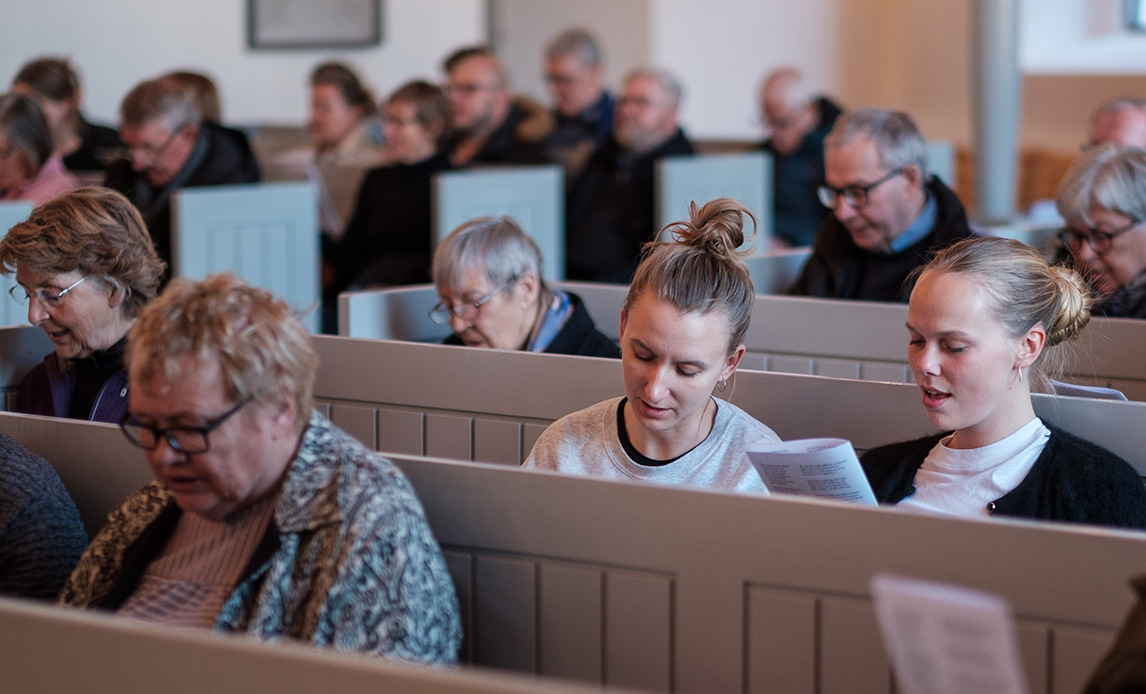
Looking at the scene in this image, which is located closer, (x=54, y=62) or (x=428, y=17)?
(x=54, y=62)

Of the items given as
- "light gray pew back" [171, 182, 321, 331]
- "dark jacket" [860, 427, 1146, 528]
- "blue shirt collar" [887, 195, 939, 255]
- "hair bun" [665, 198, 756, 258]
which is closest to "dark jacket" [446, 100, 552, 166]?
"light gray pew back" [171, 182, 321, 331]

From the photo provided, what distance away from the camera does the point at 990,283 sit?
5.92ft

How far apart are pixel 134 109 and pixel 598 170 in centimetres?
184

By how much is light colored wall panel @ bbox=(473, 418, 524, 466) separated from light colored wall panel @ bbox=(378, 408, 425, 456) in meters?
0.14

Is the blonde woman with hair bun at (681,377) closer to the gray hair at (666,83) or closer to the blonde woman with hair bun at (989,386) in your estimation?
the blonde woman with hair bun at (989,386)

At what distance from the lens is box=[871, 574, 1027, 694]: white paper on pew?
2.68ft

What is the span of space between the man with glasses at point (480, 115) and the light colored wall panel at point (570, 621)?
408 cm

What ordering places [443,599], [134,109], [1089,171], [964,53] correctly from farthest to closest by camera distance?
[964,53]
[134,109]
[1089,171]
[443,599]

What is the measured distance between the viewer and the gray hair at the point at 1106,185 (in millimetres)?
2684

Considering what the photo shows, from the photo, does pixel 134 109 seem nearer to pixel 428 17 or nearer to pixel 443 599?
pixel 443 599

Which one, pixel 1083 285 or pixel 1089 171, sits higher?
pixel 1089 171

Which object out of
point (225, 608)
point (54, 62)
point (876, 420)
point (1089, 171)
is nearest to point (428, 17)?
point (54, 62)

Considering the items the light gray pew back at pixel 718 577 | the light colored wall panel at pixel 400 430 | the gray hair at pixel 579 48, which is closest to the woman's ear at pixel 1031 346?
the light gray pew back at pixel 718 577

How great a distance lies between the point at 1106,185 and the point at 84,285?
2.17 m
